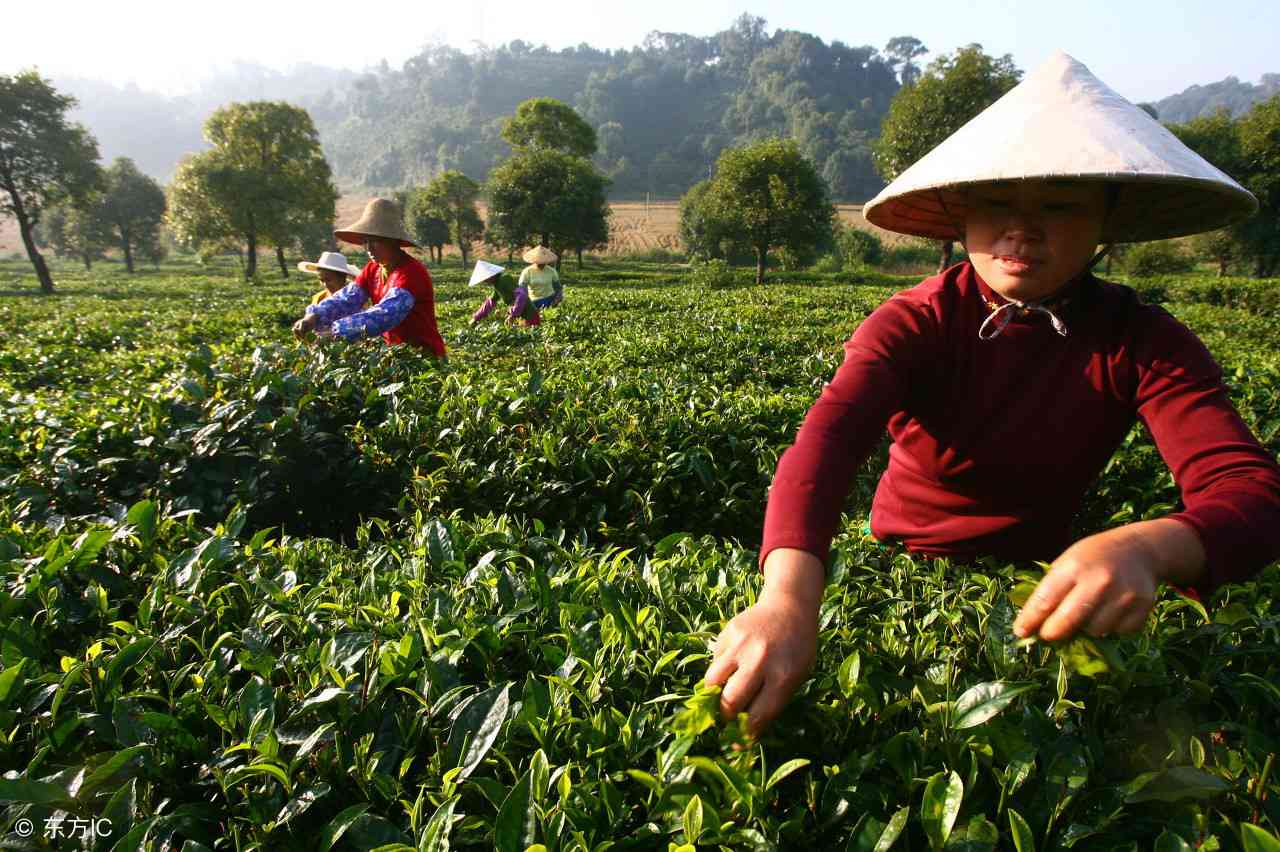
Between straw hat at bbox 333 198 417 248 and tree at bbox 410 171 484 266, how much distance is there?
50.7 metres

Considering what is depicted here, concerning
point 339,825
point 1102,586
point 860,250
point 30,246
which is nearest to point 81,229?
point 30,246

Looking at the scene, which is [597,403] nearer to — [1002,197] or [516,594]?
[516,594]

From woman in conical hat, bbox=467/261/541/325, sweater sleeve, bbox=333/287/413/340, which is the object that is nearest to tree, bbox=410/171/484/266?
woman in conical hat, bbox=467/261/541/325

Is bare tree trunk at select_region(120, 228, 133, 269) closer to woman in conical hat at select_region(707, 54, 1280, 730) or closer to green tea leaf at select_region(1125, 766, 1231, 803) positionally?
woman in conical hat at select_region(707, 54, 1280, 730)

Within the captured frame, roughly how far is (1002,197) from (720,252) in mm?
50580

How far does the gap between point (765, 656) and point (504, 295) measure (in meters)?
8.63

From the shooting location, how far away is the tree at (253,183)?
32.0 meters

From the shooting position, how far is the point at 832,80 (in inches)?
6093

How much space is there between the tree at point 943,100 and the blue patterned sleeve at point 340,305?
24.9 meters

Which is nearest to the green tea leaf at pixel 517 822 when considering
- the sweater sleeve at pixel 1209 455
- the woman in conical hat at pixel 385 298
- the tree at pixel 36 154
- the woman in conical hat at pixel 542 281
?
the sweater sleeve at pixel 1209 455

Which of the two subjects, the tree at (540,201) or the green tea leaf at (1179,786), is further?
the tree at (540,201)

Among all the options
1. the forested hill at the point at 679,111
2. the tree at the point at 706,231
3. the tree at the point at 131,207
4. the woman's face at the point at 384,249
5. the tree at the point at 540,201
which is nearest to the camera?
the woman's face at the point at 384,249

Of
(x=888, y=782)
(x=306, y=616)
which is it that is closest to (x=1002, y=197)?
(x=888, y=782)

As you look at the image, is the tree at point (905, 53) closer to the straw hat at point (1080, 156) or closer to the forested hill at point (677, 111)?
the forested hill at point (677, 111)
